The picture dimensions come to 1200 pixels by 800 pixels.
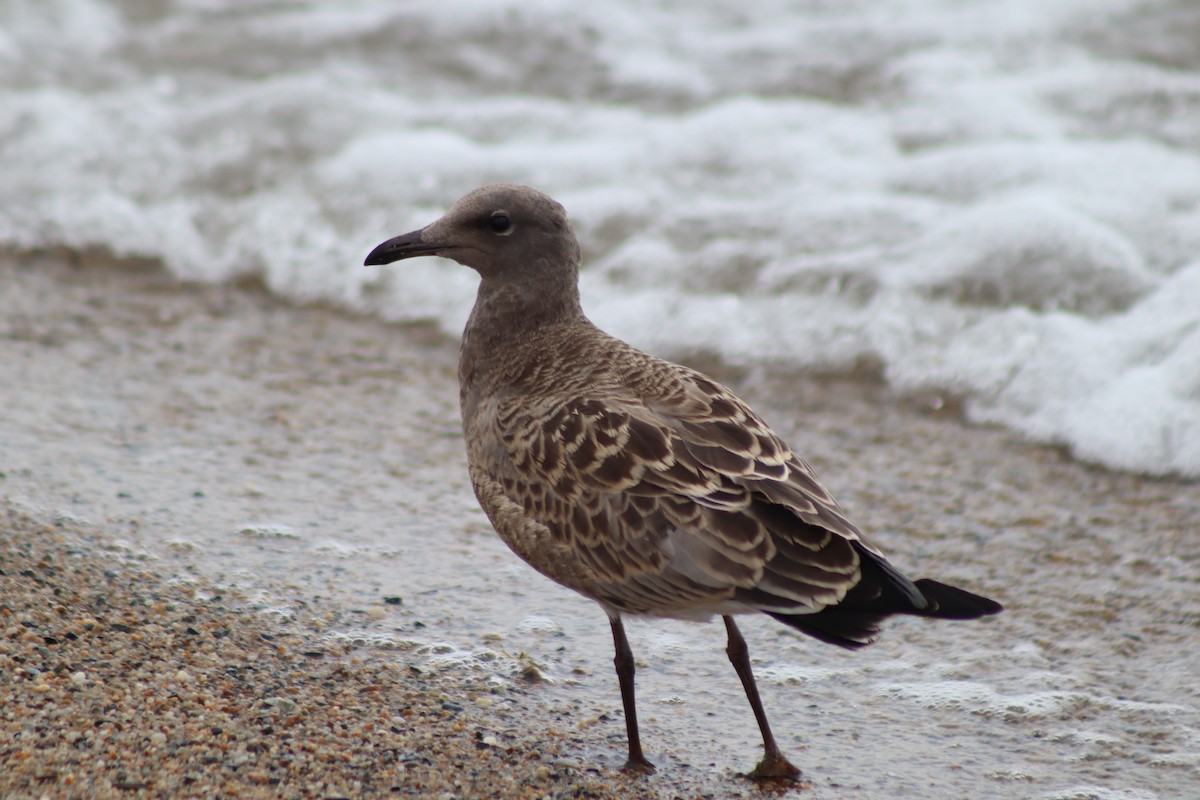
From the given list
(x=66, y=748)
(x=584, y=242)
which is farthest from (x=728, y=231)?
(x=66, y=748)

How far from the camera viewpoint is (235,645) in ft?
13.2

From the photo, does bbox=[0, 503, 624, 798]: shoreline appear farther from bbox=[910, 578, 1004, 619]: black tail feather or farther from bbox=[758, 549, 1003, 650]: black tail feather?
bbox=[910, 578, 1004, 619]: black tail feather

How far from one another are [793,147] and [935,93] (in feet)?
4.41

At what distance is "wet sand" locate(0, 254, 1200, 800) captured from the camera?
3607mm

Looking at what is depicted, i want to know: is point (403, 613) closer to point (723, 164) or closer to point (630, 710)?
point (630, 710)

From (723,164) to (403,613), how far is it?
484 cm

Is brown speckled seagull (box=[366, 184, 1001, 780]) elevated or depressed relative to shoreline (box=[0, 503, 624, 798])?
elevated

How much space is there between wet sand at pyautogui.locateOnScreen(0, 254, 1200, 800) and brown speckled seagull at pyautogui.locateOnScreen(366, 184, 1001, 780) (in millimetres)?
418

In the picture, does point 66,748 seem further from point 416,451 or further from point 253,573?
point 416,451

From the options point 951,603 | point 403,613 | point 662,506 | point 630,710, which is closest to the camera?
point 951,603

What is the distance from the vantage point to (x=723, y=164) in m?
8.62

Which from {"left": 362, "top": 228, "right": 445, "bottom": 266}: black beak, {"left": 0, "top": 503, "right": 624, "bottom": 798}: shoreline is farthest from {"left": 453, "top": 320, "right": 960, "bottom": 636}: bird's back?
{"left": 362, "top": 228, "right": 445, "bottom": 266}: black beak

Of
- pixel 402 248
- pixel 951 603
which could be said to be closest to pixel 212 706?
pixel 402 248

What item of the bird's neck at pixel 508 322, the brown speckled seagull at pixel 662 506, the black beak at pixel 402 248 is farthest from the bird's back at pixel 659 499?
the black beak at pixel 402 248
